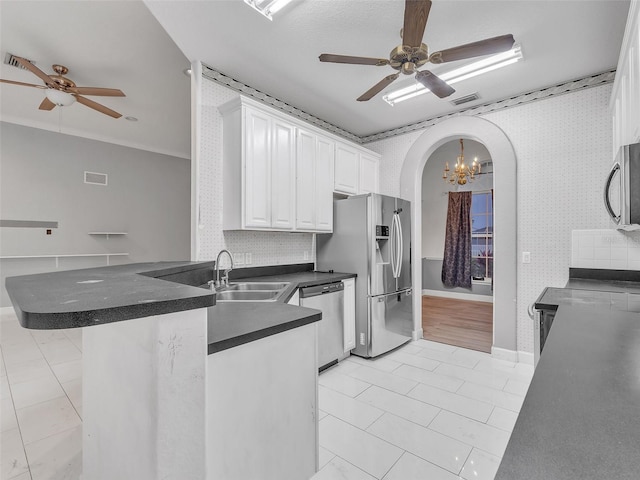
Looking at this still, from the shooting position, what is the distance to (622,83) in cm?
213

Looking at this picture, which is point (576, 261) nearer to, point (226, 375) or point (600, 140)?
point (600, 140)

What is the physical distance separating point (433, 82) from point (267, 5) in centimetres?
132

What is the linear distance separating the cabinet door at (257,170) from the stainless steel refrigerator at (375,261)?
1.00 m

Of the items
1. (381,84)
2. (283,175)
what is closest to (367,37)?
(381,84)

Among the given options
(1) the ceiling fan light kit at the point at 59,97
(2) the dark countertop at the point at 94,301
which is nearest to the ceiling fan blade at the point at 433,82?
(2) the dark countertop at the point at 94,301

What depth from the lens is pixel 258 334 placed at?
115cm

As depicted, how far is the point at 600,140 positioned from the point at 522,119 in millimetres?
707

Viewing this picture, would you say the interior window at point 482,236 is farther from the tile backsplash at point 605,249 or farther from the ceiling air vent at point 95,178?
the ceiling air vent at point 95,178

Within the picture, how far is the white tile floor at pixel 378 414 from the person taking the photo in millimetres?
1714

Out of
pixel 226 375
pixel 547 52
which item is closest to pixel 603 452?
pixel 226 375

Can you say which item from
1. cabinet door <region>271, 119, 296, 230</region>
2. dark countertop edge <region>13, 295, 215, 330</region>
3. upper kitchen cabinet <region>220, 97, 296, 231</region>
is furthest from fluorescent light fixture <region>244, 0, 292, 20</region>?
dark countertop edge <region>13, 295, 215, 330</region>

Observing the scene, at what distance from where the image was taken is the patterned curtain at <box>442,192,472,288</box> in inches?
257

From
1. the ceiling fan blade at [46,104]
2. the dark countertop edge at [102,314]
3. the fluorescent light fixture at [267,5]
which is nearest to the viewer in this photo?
the dark countertop edge at [102,314]

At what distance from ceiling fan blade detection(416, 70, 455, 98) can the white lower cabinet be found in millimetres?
2051
